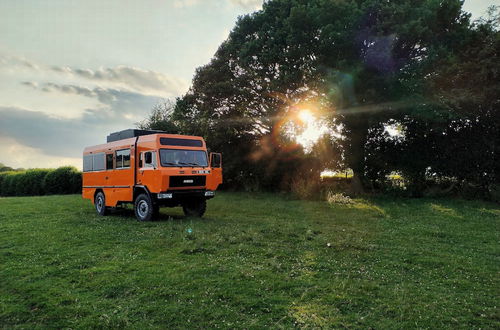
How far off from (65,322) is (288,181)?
26.7 meters

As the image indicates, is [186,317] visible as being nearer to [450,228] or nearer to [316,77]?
[450,228]

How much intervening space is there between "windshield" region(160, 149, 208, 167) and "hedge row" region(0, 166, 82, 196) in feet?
87.7

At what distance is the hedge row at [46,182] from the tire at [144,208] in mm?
25633

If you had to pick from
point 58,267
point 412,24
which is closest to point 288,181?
point 412,24

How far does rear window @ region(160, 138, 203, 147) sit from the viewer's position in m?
15.3

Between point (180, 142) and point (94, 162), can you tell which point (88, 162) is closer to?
point (94, 162)

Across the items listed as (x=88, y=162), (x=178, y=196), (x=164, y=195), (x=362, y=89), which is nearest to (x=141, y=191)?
(x=164, y=195)

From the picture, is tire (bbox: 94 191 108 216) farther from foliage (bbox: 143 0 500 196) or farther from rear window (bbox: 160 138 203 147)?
foliage (bbox: 143 0 500 196)

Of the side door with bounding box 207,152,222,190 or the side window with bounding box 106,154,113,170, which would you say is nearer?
the side door with bounding box 207,152,222,190

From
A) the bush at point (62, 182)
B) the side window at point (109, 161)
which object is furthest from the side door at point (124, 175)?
the bush at point (62, 182)

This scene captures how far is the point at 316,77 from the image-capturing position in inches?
981


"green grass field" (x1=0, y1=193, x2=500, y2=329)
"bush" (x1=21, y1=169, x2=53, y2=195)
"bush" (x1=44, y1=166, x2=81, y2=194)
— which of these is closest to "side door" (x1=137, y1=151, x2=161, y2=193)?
"green grass field" (x1=0, y1=193, x2=500, y2=329)

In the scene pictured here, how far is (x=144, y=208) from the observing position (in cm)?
1550

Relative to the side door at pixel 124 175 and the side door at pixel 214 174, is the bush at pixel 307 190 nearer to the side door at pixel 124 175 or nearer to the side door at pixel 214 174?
the side door at pixel 214 174
